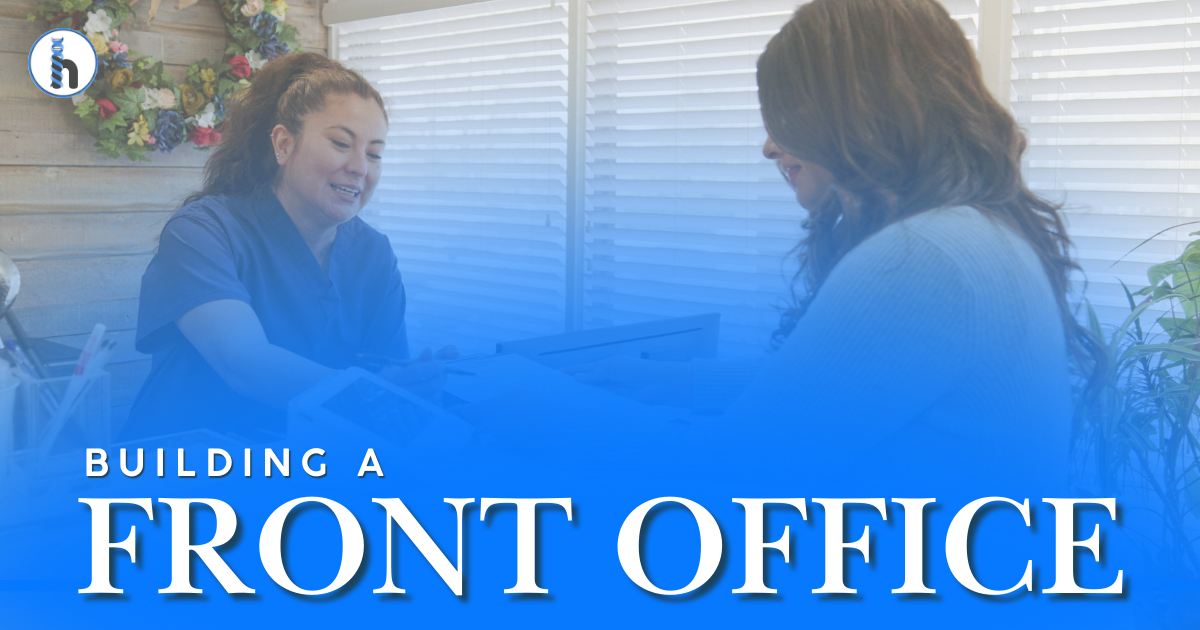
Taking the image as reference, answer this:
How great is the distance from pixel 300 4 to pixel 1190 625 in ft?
9.57

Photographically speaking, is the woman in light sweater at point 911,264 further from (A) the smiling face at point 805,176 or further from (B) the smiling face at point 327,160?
(B) the smiling face at point 327,160

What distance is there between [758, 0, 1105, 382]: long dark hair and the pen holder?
2.42 feet

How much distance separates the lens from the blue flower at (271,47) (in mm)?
2852

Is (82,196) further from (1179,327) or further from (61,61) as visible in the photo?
(1179,327)

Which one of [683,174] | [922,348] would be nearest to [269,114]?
[683,174]

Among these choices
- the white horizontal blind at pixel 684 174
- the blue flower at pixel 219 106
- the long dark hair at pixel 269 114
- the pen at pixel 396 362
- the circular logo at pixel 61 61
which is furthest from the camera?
the blue flower at pixel 219 106

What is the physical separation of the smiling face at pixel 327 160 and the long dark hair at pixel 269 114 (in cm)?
2

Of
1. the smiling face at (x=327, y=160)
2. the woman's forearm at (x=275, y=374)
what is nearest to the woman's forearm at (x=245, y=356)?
the woman's forearm at (x=275, y=374)

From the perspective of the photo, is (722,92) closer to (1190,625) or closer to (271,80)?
(271,80)

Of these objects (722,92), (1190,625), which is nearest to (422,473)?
(1190,625)

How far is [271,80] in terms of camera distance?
1858 millimetres

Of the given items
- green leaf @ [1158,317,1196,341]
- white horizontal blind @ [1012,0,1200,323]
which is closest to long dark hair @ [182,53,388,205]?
white horizontal blind @ [1012,0,1200,323]

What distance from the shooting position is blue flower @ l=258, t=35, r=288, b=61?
112 inches

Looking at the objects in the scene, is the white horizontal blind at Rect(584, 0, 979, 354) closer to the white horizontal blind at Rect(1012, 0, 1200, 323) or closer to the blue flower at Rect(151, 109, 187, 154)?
the white horizontal blind at Rect(1012, 0, 1200, 323)
